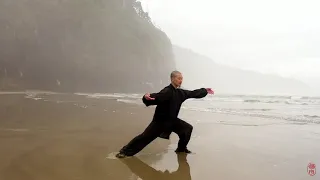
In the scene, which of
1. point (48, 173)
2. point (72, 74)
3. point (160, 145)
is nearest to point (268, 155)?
point (160, 145)

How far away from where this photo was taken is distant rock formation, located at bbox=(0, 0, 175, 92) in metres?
46.2

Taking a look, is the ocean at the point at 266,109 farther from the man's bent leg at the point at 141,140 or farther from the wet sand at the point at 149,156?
the man's bent leg at the point at 141,140

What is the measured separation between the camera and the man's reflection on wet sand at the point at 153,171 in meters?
4.18

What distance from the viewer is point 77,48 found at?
5500cm

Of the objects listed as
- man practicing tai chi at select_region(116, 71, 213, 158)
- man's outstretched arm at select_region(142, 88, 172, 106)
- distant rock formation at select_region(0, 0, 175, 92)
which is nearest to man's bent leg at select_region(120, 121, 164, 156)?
man practicing tai chi at select_region(116, 71, 213, 158)

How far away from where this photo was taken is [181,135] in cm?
557

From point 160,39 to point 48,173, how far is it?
76.5 meters

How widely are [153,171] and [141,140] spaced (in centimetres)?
95

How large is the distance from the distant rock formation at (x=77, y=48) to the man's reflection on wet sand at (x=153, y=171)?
39.6 metres

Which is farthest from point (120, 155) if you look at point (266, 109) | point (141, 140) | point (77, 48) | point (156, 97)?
point (77, 48)

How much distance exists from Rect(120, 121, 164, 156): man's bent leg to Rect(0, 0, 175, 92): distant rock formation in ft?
129

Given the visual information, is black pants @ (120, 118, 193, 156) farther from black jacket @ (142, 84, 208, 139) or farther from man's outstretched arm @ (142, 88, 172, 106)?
man's outstretched arm @ (142, 88, 172, 106)

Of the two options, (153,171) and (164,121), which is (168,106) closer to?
(164,121)

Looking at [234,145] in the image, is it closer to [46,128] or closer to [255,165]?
[255,165]
